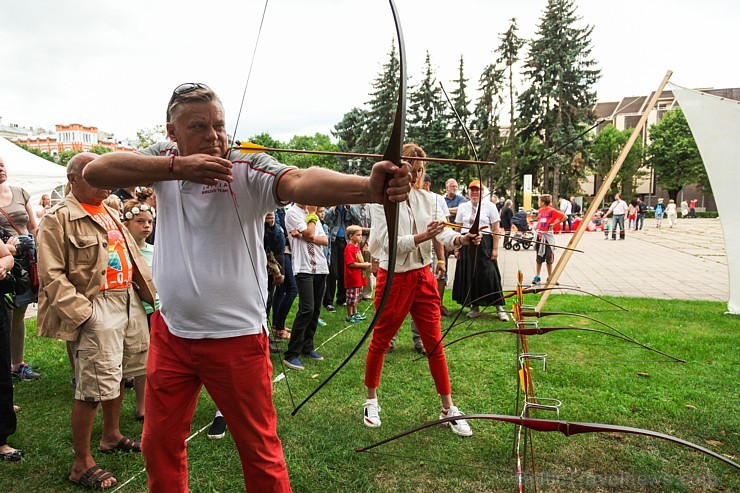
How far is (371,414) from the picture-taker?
3100 millimetres

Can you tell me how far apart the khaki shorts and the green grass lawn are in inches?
19.9

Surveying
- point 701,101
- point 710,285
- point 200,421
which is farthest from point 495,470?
point 710,285

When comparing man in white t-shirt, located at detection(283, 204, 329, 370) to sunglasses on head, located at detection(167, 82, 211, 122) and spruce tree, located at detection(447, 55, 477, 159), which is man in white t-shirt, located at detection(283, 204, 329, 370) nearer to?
spruce tree, located at detection(447, 55, 477, 159)

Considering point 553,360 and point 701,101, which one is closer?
point 553,360

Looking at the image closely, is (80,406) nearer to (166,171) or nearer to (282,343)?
(166,171)

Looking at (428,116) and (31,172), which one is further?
(31,172)

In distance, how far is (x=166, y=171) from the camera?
4.65 feet

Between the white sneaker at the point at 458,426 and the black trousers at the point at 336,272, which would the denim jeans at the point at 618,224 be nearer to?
the black trousers at the point at 336,272

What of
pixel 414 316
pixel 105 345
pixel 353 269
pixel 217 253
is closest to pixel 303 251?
pixel 353 269

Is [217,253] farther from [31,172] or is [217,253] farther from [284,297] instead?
[31,172]

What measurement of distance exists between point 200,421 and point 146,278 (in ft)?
3.54

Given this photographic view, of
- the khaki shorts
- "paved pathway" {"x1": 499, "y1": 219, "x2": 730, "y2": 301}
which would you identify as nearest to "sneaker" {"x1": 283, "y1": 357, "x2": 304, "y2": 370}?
the khaki shorts

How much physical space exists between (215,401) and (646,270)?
11.2 m

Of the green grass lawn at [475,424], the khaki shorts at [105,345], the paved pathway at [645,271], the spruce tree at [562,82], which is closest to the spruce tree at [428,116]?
the green grass lawn at [475,424]
